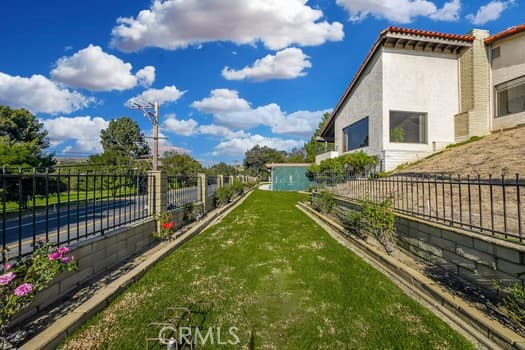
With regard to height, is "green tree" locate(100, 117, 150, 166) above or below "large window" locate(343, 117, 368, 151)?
above

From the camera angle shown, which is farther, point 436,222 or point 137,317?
point 436,222

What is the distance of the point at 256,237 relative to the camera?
22.8 ft

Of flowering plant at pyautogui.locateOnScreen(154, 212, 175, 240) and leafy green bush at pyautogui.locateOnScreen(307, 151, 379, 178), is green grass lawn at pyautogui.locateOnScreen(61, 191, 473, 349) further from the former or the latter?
leafy green bush at pyautogui.locateOnScreen(307, 151, 379, 178)

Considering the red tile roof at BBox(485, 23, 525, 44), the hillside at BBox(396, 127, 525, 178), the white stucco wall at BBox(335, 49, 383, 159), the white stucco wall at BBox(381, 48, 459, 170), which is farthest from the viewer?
the white stucco wall at BBox(335, 49, 383, 159)

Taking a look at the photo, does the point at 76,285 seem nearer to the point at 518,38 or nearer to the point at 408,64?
the point at 408,64

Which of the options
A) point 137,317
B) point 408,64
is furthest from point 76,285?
point 408,64

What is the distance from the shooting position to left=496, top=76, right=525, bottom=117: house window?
12617 millimetres

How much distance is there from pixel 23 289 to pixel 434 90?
18314 millimetres

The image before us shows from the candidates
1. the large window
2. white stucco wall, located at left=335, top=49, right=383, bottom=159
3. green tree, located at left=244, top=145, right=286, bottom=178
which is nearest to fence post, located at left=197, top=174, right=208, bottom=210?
white stucco wall, located at left=335, top=49, right=383, bottom=159

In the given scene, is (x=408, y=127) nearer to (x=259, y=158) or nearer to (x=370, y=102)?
(x=370, y=102)

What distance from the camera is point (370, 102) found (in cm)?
1531

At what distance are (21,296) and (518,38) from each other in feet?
68.1

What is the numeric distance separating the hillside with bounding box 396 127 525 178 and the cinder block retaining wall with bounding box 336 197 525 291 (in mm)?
4116

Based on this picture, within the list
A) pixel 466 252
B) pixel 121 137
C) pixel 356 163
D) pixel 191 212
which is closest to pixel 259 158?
pixel 121 137
